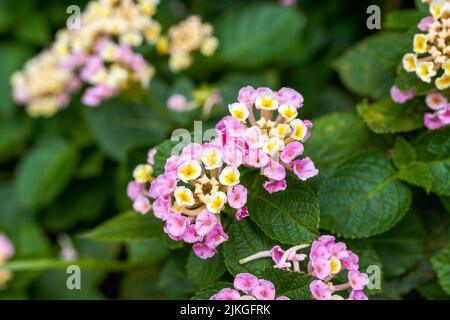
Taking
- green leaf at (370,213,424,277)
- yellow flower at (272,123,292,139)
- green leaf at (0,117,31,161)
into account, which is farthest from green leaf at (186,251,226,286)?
green leaf at (0,117,31,161)

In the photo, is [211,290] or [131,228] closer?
[211,290]

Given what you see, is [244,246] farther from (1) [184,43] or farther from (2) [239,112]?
(1) [184,43]

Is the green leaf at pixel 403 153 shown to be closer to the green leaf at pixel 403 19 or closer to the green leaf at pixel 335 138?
the green leaf at pixel 335 138

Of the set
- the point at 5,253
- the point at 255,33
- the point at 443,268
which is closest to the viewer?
the point at 443,268

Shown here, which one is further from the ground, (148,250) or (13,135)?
(13,135)

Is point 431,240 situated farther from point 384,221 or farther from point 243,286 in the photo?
point 243,286

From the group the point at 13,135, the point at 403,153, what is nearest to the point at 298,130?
the point at 403,153

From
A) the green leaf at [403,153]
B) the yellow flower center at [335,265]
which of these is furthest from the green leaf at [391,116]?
the yellow flower center at [335,265]
